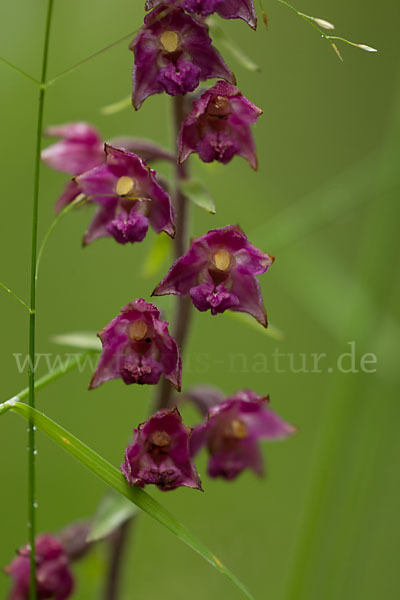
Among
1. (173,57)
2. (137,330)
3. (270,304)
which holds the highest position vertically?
(173,57)

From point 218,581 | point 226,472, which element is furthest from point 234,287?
point 218,581

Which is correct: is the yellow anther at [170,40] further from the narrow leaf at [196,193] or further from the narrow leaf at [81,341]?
the narrow leaf at [81,341]

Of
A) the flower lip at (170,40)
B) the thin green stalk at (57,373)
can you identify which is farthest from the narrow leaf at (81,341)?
the flower lip at (170,40)

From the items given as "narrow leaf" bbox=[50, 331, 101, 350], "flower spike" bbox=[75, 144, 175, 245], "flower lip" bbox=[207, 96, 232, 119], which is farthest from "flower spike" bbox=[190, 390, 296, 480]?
"flower lip" bbox=[207, 96, 232, 119]

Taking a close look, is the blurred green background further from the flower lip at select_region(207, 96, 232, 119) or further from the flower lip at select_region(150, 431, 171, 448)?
the flower lip at select_region(150, 431, 171, 448)

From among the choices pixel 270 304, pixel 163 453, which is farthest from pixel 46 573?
pixel 270 304

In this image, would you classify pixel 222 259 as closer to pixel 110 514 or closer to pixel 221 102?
pixel 221 102
